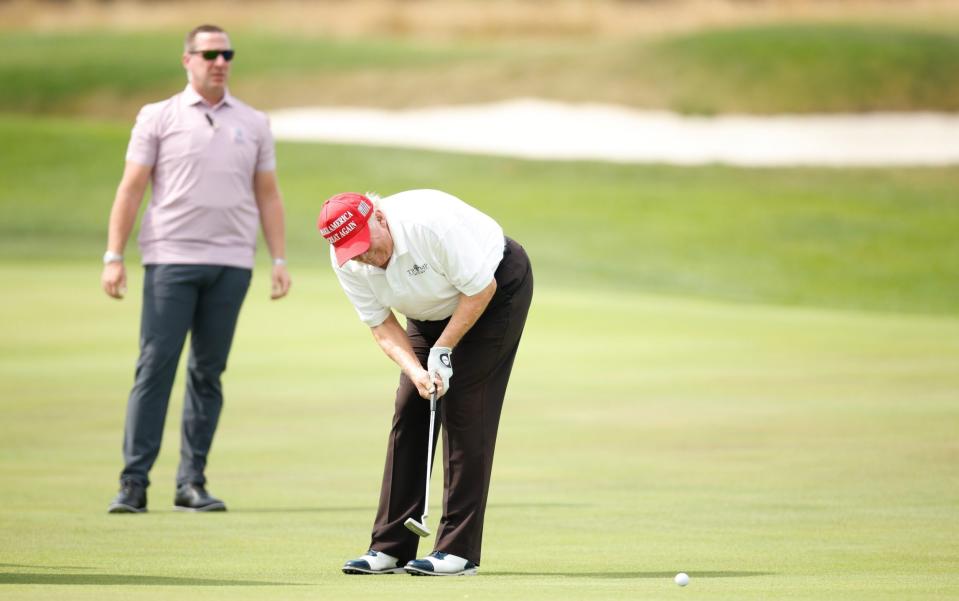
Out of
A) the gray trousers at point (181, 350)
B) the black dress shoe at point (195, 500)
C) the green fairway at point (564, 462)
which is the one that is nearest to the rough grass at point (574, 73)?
the green fairway at point (564, 462)

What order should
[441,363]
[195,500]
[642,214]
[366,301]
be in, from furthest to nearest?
[642,214] → [195,500] → [366,301] → [441,363]

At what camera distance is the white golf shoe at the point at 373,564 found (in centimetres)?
564

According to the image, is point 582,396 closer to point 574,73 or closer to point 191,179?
point 191,179

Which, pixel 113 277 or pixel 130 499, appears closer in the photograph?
pixel 130 499

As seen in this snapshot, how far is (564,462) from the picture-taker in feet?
28.7

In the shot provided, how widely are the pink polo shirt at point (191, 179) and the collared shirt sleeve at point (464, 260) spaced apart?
86.1 inches

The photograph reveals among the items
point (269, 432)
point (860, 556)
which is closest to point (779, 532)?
point (860, 556)

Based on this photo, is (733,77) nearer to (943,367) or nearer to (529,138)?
(529,138)

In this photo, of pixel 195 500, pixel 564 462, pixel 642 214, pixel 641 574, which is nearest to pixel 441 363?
pixel 641 574

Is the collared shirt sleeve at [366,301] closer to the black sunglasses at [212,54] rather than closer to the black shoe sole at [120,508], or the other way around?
the black shoe sole at [120,508]

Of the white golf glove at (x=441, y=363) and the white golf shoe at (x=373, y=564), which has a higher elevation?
the white golf glove at (x=441, y=363)

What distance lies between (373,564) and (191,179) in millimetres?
2494

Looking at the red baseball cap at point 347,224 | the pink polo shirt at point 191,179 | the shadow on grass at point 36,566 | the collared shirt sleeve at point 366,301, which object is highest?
the pink polo shirt at point 191,179

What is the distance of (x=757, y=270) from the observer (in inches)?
902
